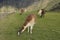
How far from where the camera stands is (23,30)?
14211mm

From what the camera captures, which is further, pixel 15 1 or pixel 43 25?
pixel 15 1

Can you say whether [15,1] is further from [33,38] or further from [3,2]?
[33,38]

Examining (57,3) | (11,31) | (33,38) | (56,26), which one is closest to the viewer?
(33,38)

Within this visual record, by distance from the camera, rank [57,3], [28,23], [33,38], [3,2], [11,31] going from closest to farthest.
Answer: [33,38], [28,23], [11,31], [57,3], [3,2]

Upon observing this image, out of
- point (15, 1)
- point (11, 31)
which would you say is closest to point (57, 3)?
point (11, 31)

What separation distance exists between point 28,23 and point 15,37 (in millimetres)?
1319

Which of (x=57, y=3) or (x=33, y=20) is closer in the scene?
(x=33, y=20)

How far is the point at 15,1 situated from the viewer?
6256 cm

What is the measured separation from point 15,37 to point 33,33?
1.32 metres

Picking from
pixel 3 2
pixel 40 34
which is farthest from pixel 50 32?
pixel 3 2

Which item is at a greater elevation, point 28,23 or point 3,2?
point 28,23

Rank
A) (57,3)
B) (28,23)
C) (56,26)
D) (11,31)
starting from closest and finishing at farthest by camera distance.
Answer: (28,23), (11,31), (56,26), (57,3)

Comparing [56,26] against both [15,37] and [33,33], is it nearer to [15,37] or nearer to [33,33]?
[33,33]

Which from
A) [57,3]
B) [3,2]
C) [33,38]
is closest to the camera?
[33,38]
